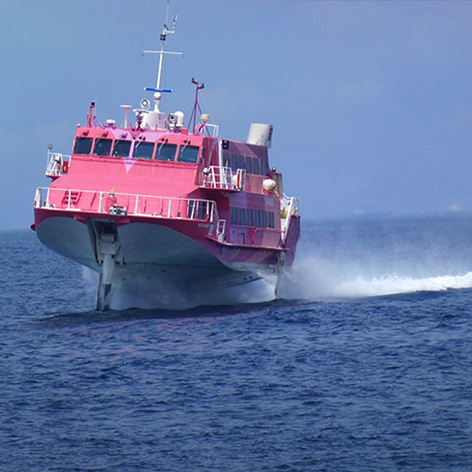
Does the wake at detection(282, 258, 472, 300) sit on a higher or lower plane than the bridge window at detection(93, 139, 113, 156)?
lower

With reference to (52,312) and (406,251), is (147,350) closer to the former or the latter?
(52,312)

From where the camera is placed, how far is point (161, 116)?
128 ft

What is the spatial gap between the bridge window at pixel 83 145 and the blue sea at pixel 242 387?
637 cm

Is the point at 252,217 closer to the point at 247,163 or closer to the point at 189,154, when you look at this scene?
the point at 247,163

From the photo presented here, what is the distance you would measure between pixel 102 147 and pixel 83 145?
0.92 m

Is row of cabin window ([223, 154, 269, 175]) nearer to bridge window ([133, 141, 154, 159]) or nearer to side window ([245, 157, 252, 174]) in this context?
side window ([245, 157, 252, 174])

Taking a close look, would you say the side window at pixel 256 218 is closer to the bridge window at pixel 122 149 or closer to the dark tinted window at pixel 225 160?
the dark tinted window at pixel 225 160

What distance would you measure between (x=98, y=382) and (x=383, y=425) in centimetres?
804

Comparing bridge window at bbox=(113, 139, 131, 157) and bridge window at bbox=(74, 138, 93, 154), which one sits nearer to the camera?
bridge window at bbox=(113, 139, 131, 157)

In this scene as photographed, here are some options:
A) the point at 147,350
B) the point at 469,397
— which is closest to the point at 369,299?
the point at 147,350

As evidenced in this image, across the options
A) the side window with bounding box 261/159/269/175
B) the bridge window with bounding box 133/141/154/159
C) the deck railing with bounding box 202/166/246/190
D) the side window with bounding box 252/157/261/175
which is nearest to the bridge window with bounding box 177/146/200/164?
the deck railing with bounding box 202/166/246/190

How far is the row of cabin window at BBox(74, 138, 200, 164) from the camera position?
36.2 meters

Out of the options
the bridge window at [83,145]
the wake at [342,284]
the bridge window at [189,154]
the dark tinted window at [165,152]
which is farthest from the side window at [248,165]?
the bridge window at [83,145]

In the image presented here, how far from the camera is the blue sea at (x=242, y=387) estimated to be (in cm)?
1981
